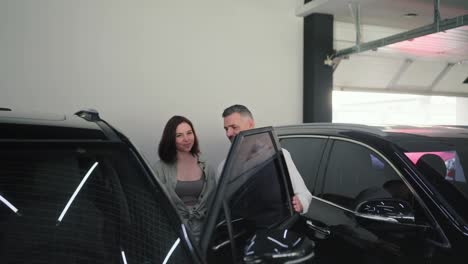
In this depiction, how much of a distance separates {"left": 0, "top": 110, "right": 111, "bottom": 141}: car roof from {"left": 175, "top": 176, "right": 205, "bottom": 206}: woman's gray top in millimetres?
1222

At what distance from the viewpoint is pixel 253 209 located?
1.86m

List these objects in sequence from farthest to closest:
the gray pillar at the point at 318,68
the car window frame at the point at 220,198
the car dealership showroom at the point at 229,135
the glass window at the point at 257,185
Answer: the gray pillar at the point at 318,68, the glass window at the point at 257,185, the car window frame at the point at 220,198, the car dealership showroom at the point at 229,135

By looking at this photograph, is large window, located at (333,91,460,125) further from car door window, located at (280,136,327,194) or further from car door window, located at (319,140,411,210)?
car door window, located at (319,140,411,210)

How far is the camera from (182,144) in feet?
9.70

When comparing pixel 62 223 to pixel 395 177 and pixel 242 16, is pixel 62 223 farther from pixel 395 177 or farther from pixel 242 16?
pixel 242 16

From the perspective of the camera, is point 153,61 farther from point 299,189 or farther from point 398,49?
point 398,49

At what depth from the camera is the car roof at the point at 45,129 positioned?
1.36 metres

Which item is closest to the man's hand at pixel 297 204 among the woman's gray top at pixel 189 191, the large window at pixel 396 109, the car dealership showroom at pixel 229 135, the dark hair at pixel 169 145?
the car dealership showroom at pixel 229 135

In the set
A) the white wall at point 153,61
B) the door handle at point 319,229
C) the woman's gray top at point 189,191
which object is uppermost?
the white wall at point 153,61

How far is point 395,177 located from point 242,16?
11.3 ft

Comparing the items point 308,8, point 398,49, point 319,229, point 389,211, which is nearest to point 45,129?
point 389,211

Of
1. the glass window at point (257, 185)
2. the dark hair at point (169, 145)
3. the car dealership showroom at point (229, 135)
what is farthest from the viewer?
the dark hair at point (169, 145)

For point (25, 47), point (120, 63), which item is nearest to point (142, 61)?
point (120, 63)

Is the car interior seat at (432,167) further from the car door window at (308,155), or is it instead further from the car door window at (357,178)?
the car door window at (308,155)
